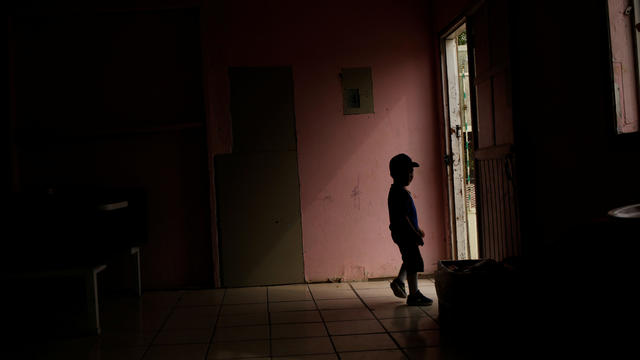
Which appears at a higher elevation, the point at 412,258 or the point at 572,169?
the point at 572,169

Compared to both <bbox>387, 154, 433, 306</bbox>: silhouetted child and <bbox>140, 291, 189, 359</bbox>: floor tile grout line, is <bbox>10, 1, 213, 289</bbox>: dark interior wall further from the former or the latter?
<bbox>387, 154, 433, 306</bbox>: silhouetted child

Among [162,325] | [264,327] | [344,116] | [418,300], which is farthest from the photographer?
[344,116]

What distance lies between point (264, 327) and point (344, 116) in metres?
2.00

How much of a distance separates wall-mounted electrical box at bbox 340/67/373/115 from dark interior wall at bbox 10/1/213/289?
118cm

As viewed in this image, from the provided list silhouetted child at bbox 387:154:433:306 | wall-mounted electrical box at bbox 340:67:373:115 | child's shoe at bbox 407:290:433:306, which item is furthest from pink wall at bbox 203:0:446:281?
silhouetted child at bbox 387:154:433:306

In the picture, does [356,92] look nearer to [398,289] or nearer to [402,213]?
[402,213]

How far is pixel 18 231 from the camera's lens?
10.6 ft

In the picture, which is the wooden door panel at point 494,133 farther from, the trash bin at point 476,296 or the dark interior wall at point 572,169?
the trash bin at point 476,296

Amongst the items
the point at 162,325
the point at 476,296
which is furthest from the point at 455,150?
the point at 162,325

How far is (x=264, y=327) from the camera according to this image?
3.22 meters

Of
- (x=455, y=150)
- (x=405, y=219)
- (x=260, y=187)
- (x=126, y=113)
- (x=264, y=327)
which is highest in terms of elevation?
(x=126, y=113)

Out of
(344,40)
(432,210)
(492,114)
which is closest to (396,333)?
(492,114)

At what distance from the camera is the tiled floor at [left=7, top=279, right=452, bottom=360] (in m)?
2.74

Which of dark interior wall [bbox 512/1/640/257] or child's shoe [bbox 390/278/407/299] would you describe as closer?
dark interior wall [bbox 512/1/640/257]
